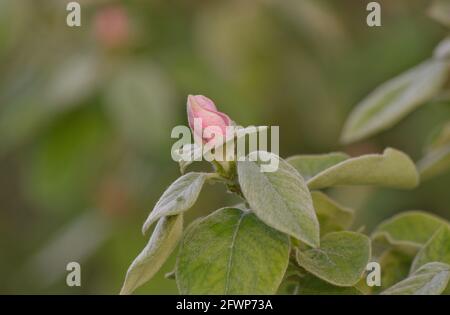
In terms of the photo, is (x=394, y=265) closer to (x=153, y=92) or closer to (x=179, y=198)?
(x=179, y=198)

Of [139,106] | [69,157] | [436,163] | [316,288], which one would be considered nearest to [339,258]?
[316,288]

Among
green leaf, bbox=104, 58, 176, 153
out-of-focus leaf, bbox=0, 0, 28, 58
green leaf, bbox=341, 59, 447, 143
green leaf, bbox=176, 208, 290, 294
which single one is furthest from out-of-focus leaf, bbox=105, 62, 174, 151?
green leaf, bbox=176, 208, 290, 294

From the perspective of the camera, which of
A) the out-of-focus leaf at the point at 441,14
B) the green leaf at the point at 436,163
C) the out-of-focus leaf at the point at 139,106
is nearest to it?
the green leaf at the point at 436,163

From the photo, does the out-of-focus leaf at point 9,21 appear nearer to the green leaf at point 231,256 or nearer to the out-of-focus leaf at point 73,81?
the out-of-focus leaf at point 73,81

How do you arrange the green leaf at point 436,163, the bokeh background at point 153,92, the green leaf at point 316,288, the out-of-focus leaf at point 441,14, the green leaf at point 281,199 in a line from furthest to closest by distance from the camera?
1. the bokeh background at point 153,92
2. the out-of-focus leaf at point 441,14
3. the green leaf at point 436,163
4. the green leaf at point 316,288
5. the green leaf at point 281,199

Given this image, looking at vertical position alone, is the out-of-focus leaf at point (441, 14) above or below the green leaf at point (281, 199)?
above

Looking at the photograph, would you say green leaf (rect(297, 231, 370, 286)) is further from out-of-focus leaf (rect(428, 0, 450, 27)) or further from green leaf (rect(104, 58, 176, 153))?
green leaf (rect(104, 58, 176, 153))

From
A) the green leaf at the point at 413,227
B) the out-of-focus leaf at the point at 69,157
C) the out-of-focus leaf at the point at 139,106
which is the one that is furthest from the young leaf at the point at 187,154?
the out-of-focus leaf at the point at 69,157
